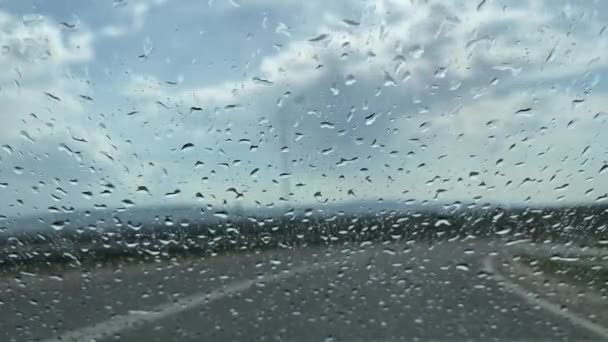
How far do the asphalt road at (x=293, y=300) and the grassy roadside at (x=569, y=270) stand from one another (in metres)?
0.27

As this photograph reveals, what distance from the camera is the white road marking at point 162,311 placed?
6.34 m

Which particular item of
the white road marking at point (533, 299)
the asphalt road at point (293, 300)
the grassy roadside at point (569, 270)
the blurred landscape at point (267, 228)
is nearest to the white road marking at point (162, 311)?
the asphalt road at point (293, 300)

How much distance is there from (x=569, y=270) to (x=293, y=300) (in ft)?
6.30

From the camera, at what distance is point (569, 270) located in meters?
6.68

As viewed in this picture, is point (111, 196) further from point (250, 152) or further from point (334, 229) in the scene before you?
point (334, 229)

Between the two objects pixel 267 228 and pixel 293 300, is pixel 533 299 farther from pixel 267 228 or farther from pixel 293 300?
pixel 267 228

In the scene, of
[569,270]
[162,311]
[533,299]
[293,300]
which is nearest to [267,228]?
[293,300]

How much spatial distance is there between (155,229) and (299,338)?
1.23m

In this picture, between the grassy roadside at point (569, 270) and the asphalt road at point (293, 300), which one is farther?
the grassy roadside at point (569, 270)

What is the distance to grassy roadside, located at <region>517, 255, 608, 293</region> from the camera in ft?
21.6

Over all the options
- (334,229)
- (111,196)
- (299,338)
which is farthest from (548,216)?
(111,196)

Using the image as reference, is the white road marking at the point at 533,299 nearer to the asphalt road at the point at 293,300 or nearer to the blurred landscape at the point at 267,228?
the asphalt road at the point at 293,300

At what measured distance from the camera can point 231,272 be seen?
6719 millimetres

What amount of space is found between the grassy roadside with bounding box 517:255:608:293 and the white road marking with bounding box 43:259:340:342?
4.52 feet
